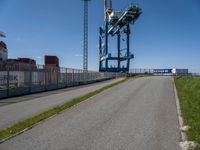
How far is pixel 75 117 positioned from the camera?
11.3 meters

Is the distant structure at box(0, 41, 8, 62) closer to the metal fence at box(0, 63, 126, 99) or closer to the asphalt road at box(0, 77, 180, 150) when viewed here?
the metal fence at box(0, 63, 126, 99)

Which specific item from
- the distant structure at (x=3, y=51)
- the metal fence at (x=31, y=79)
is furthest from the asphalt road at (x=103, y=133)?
the distant structure at (x=3, y=51)

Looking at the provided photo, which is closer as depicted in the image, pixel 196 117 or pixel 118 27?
pixel 196 117

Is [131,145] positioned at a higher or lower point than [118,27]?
lower

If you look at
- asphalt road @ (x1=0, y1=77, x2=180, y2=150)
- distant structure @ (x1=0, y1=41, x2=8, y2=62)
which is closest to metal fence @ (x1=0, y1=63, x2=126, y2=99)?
asphalt road @ (x1=0, y1=77, x2=180, y2=150)

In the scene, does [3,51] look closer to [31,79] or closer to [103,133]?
[31,79]

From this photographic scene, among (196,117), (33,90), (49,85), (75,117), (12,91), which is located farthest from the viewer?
(49,85)

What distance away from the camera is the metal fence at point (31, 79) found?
69.3 feet

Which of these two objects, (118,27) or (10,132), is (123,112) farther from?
(118,27)

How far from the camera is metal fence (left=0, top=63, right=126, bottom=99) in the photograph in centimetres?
2112

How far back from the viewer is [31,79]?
25.3 m

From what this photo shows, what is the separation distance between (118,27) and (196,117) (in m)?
67.7

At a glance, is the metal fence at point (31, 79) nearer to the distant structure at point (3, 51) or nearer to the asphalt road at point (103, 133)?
the asphalt road at point (103, 133)

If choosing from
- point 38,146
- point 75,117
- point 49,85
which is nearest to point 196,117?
point 75,117
